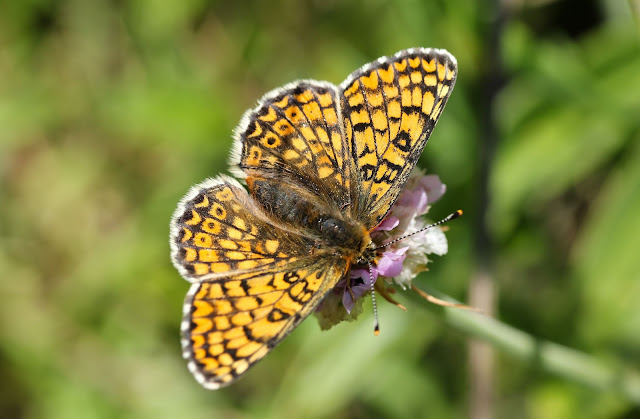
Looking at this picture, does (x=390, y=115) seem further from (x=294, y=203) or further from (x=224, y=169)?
(x=224, y=169)

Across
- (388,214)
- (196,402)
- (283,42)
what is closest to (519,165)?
(388,214)

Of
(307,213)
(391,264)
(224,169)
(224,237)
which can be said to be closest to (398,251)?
(391,264)

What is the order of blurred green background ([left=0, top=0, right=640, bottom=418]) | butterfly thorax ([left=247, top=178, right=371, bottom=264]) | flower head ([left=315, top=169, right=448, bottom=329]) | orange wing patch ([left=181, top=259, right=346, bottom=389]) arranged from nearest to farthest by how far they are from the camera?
orange wing patch ([left=181, top=259, right=346, bottom=389]) < flower head ([left=315, top=169, right=448, bottom=329]) < butterfly thorax ([left=247, top=178, right=371, bottom=264]) < blurred green background ([left=0, top=0, right=640, bottom=418])

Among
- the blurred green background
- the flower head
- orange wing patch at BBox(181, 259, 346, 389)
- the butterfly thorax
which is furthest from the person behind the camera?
the blurred green background

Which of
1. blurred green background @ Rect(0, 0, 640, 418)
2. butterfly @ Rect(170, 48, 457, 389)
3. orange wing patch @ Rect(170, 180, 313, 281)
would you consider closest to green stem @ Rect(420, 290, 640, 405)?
blurred green background @ Rect(0, 0, 640, 418)

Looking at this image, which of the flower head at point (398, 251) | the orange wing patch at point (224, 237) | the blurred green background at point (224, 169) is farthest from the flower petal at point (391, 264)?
the blurred green background at point (224, 169)

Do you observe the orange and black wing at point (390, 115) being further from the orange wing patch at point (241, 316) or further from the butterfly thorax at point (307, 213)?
the orange wing patch at point (241, 316)

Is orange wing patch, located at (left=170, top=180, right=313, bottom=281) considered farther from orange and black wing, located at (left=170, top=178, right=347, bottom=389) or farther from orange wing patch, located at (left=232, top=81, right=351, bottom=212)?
orange wing patch, located at (left=232, top=81, right=351, bottom=212)
